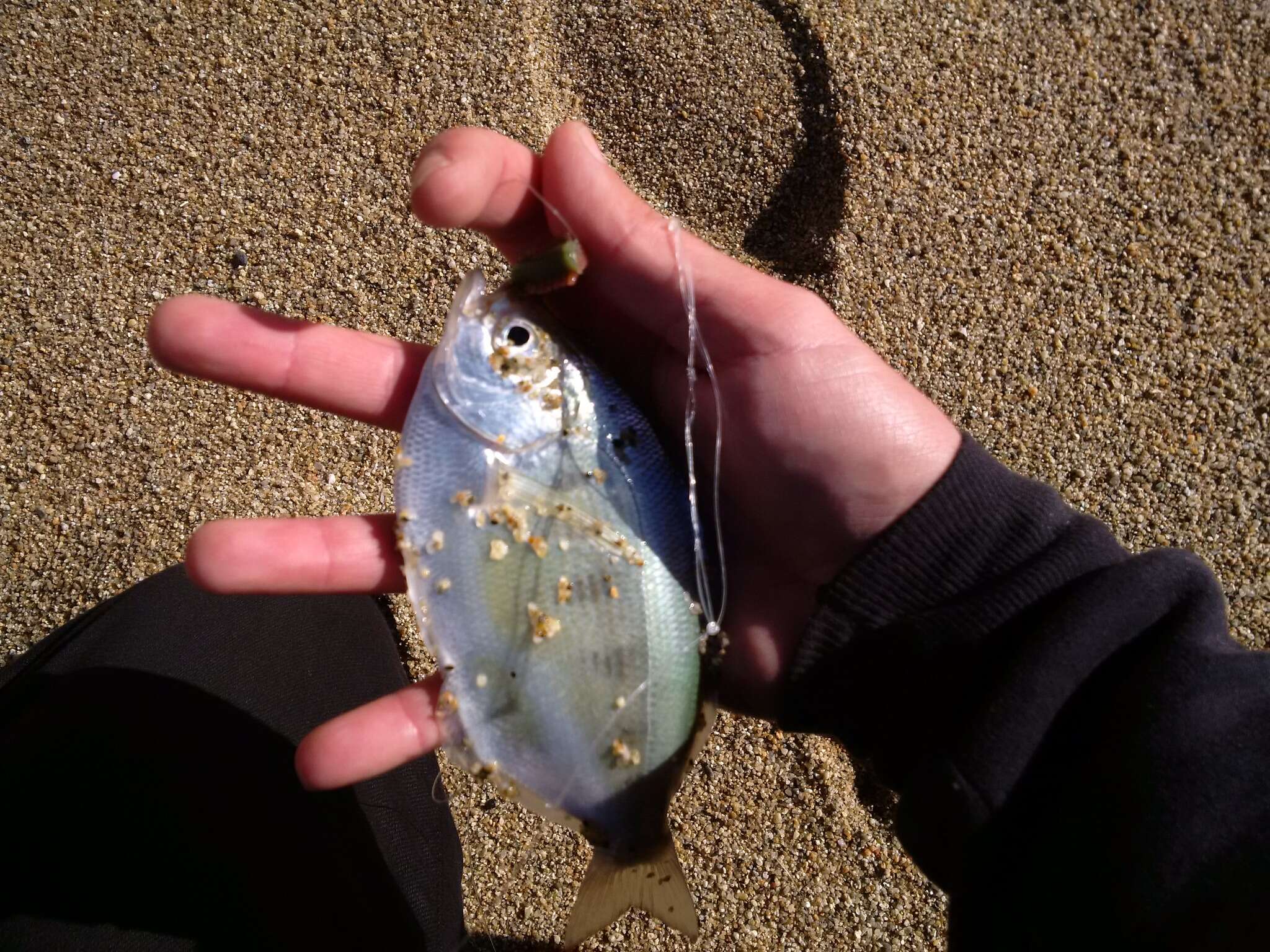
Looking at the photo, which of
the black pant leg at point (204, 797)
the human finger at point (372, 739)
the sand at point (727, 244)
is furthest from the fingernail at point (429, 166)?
the black pant leg at point (204, 797)

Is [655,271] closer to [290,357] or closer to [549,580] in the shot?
[549,580]

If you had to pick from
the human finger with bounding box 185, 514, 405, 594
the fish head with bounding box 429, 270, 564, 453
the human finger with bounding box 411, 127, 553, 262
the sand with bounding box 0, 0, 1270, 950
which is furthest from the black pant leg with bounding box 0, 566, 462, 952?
the human finger with bounding box 411, 127, 553, 262

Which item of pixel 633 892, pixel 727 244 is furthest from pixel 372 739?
pixel 727 244

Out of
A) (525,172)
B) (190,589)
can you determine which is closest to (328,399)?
(525,172)

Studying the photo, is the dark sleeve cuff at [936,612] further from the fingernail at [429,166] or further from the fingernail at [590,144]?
the fingernail at [429,166]

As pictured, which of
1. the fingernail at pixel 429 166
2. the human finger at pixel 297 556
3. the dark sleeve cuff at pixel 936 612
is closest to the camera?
the fingernail at pixel 429 166

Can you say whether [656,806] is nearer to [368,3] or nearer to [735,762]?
[735,762]

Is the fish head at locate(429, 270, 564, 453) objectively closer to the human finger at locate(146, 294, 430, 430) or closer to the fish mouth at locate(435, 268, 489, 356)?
the fish mouth at locate(435, 268, 489, 356)
